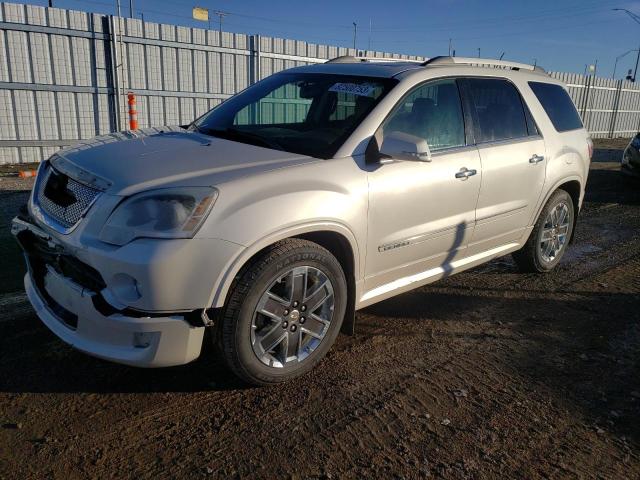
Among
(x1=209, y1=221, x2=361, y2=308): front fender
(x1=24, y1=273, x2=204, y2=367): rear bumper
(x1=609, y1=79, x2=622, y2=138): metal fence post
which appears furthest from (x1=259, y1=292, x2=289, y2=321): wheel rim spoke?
(x1=609, y1=79, x2=622, y2=138): metal fence post

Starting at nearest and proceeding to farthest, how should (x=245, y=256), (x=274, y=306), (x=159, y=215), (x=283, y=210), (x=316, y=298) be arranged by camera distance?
(x=159, y=215)
(x=245, y=256)
(x=283, y=210)
(x=274, y=306)
(x=316, y=298)

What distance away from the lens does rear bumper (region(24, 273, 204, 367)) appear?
2.53 meters

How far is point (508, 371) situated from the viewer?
329 centimetres

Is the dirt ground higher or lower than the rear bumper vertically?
lower

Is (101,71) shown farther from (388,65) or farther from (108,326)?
(108,326)

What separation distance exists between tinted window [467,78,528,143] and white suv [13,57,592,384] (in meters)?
0.02

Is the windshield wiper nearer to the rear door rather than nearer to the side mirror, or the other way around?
the side mirror

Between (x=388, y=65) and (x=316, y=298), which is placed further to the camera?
(x=388, y=65)

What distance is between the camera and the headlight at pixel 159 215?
2.50 m

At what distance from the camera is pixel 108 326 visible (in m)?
2.54

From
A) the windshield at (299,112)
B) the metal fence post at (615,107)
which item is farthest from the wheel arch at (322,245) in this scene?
the metal fence post at (615,107)

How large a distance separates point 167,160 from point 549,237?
3796 millimetres

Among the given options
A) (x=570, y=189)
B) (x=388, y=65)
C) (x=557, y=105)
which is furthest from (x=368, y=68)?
(x=570, y=189)

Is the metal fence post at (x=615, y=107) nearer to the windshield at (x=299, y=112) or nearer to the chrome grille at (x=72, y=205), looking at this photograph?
the windshield at (x=299, y=112)
